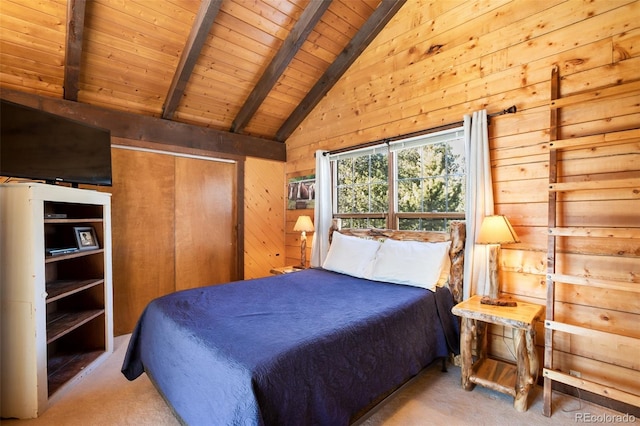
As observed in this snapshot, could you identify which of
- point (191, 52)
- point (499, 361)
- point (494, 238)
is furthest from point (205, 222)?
point (499, 361)

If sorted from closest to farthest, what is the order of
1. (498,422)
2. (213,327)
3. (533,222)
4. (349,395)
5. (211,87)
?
(349,395) → (213,327) → (498,422) → (533,222) → (211,87)

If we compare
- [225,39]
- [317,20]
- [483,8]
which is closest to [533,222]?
[483,8]

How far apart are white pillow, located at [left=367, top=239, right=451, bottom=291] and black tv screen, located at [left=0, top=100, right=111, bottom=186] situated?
259cm

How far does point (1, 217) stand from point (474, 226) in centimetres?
337

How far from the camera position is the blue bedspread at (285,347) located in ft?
4.37

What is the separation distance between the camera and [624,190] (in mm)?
2008

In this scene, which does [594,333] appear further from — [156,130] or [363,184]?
[156,130]

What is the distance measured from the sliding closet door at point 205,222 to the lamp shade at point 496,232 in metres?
2.99

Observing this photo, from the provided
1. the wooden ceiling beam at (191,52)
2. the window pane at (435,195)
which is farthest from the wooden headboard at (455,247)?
the wooden ceiling beam at (191,52)

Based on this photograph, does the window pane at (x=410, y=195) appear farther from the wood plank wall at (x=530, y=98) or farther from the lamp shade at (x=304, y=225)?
the lamp shade at (x=304, y=225)

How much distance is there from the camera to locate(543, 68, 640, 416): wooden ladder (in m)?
1.72

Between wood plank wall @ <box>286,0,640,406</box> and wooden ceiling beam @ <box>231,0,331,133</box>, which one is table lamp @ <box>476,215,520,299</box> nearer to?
wood plank wall @ <box>286,0,640,406</box>

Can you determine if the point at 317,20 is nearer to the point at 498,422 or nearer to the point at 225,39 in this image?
the point at 225,39

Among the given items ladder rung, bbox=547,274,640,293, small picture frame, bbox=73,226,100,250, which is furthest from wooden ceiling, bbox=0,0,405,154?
ladder rung, bbox=547,274,640,293
